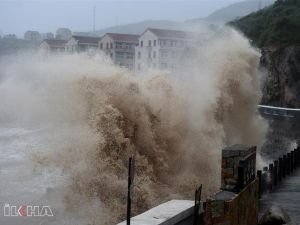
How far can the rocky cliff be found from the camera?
40.0 meters

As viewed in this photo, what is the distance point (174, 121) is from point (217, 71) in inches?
169

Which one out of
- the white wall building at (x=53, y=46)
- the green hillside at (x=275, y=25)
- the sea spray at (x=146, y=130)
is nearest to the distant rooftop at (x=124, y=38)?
the white wall building at (x=53, y=46)

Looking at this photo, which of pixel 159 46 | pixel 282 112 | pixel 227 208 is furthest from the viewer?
pixel 159 46

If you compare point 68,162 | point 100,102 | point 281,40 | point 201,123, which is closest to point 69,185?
point 68,162

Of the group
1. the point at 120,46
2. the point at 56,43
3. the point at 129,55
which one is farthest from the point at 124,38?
the point at 56,43

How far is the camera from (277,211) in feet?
26.1

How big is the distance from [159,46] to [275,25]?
473 inches

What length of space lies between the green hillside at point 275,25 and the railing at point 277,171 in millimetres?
28313

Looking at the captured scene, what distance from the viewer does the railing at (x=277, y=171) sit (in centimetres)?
1182

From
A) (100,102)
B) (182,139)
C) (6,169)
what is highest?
(100,102)

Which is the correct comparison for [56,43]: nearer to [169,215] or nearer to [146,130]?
[146,130]

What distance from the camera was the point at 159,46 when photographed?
51.9 meters

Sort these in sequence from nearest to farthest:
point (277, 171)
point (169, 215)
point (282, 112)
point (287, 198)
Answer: point (169, 215), point (287, 198), point (277, 171), point (282, 112)

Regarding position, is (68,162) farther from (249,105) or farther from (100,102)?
(249,105)
